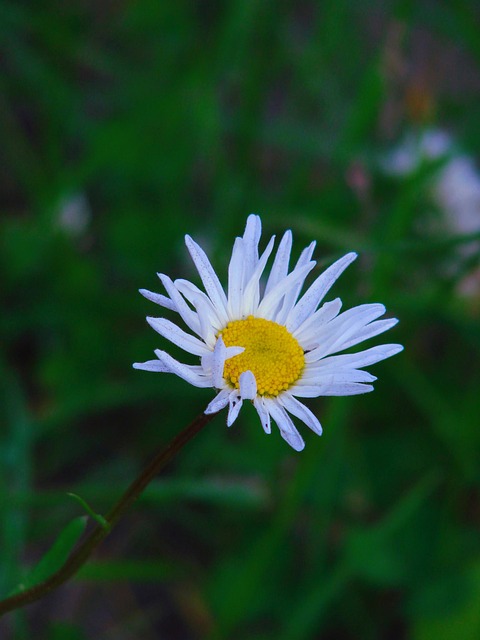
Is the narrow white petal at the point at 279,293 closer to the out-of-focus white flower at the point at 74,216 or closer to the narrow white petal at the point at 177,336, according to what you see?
the narrow white petal at the point at 177,336

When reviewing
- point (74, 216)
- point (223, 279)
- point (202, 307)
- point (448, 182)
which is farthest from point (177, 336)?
point (448, 182)

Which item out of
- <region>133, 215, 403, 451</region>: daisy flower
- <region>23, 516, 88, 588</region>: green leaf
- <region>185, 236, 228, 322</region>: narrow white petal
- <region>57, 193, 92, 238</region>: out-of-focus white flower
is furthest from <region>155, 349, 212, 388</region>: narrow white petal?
<region>57, 193, 92, 238</region>: out-of-focus white flower

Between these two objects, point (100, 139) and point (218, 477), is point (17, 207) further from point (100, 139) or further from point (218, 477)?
point (218, 477)

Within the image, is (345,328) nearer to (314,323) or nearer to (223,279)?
(314,323)

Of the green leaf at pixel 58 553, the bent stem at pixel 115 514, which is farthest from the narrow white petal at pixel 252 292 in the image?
the green leaf at pixel 58 553

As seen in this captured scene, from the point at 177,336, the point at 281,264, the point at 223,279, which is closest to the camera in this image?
the point at 177,336

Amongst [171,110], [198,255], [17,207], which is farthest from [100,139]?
[198,255]
